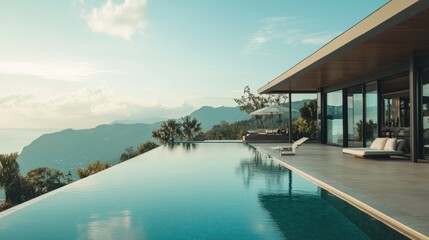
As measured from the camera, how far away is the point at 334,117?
21.4 meters

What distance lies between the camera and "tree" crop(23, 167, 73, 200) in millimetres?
28469

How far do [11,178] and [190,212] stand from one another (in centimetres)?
2411

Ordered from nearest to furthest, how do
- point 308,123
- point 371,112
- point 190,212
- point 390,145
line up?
point 190,212, point 390,145, point 371,112, point 308,123

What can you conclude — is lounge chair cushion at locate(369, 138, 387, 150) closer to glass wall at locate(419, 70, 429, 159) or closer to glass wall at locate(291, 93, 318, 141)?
glass wall at locate(419, 70, 429, 159)

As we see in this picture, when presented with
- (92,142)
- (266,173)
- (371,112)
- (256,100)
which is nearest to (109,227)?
(266,173)

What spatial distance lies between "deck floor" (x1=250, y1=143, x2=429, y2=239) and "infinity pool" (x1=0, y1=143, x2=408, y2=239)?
23cm

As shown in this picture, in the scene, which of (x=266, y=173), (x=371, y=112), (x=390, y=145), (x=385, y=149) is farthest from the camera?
(x=371, y=112)

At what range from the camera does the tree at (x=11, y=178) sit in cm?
2665

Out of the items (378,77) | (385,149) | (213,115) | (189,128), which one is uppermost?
(213,115)

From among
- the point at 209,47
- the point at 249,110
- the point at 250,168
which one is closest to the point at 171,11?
the point at 209,47

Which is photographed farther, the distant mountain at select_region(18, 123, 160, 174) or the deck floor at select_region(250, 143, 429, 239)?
the distant mountain at select_region(18, 123, 160, 174)

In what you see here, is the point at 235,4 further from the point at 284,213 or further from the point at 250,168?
the point at 284,213

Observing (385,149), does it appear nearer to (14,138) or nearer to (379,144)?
(379,144)

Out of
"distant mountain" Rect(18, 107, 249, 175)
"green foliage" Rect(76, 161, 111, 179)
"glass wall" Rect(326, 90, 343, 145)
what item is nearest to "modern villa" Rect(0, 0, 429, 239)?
"glass wall" Rect(326, 90, 343, 145)
